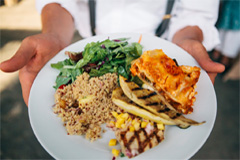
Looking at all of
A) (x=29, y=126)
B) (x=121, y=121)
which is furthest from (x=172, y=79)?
(x=29, y=126)

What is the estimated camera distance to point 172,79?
1.79 meters

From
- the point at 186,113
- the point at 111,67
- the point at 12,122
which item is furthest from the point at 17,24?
the point at 186,113

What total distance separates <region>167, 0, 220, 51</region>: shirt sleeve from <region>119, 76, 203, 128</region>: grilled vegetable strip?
1.42m

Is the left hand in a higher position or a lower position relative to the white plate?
higher

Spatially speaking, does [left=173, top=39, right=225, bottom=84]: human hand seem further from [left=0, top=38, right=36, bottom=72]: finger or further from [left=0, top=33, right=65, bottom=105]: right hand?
[left=0, top=38, right=36, bottom=72]: finger

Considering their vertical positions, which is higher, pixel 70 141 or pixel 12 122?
pixel 70 141

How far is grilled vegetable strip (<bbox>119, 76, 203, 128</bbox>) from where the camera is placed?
1610mm

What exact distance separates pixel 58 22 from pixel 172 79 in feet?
5.77

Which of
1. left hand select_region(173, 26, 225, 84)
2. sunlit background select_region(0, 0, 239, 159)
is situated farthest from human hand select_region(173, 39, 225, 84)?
sunlit background select_region(0, 0, 239, 159)

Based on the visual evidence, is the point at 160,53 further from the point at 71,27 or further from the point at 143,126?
the point at 71,27

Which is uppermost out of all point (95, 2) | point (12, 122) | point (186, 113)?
point (95, 2)

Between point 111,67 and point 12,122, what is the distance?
2.31m

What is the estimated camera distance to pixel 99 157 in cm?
154

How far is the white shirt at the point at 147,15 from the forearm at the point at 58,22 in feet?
0.25
